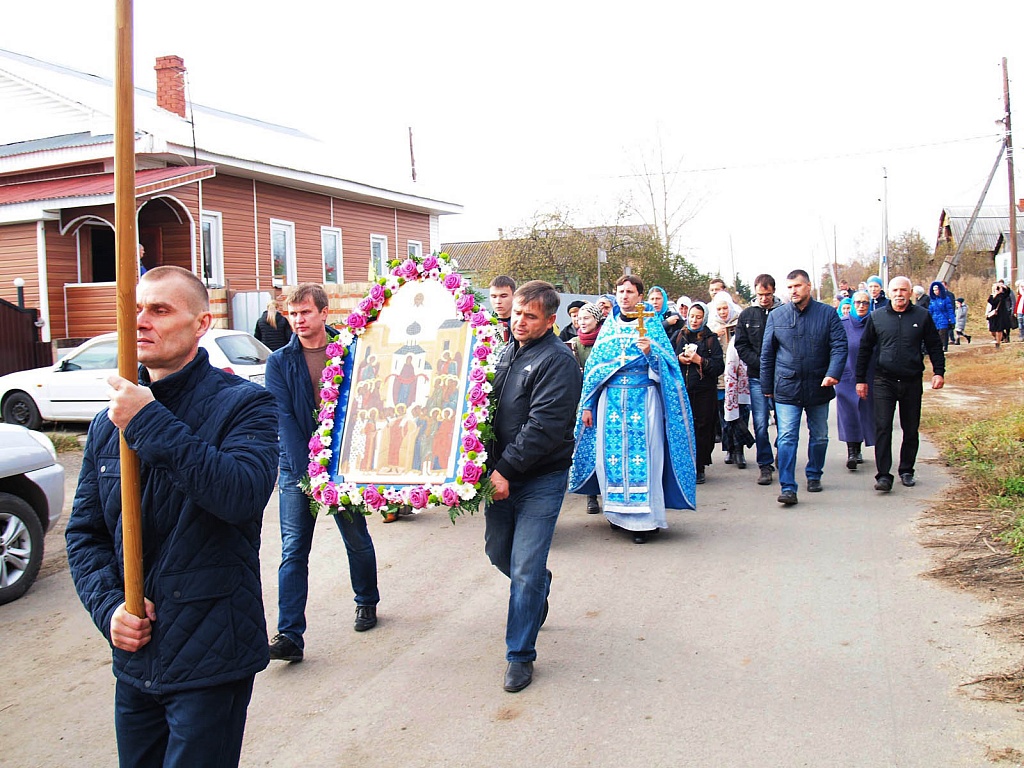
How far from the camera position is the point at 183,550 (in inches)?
98.0

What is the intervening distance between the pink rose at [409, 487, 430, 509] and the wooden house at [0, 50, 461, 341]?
32.1 ft

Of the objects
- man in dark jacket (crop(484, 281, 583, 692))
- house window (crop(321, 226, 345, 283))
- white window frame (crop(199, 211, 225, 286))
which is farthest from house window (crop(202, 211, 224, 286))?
man in dark jacket (crop(484, 281, 583, 692))

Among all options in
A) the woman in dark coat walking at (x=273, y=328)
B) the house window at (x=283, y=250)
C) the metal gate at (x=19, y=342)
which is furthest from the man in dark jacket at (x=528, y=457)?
the house window at (x=283, y=250)

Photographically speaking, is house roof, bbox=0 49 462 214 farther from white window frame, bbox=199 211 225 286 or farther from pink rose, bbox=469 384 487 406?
pink rose, bbox=469 384 487 406

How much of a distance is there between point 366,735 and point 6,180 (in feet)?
67.4

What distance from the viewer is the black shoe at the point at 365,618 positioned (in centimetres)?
557

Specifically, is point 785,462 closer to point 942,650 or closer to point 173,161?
point 942,650

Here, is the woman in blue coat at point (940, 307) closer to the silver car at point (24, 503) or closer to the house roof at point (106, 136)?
the house roof at point (106, 136)

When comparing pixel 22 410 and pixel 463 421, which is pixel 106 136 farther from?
pixel 463 421

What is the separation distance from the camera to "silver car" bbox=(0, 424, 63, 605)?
6324 mm

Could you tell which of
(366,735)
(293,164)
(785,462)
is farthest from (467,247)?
(366,735)

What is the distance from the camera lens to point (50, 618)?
6039 mm

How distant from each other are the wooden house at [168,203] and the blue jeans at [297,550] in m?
9.32

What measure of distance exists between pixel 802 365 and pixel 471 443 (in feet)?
16.7
